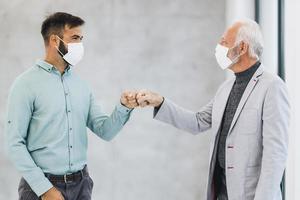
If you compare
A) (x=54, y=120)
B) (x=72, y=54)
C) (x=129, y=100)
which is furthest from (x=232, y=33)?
(x=54, y=120)

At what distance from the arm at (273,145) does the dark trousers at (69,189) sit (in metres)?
0.93

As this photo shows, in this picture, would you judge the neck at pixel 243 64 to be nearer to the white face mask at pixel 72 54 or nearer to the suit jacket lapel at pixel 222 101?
the suit jacket lapel at pixel 222 101

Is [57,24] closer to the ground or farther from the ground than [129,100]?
farther from the ground

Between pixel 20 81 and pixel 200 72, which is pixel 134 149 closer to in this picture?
pixel 200 72

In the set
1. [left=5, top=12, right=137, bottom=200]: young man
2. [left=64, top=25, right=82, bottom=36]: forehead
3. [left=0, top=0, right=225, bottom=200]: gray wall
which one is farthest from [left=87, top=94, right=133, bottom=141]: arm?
[left=0, top=0, right=225, bottom=200]: gray wall

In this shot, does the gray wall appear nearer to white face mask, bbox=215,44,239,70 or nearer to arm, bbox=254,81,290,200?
white face mask, bbox=215,44,239,70

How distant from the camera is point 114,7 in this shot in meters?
3.82

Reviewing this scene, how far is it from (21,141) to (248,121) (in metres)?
1.09

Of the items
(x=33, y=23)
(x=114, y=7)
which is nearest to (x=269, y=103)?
(x=114, y=7)

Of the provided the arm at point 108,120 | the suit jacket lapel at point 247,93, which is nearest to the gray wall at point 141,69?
the arm at point 108,120

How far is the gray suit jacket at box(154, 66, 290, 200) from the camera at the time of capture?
1936 mm

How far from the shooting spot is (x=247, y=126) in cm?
203

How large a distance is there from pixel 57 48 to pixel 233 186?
1.16 meters

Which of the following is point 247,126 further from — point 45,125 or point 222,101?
point 45,125
